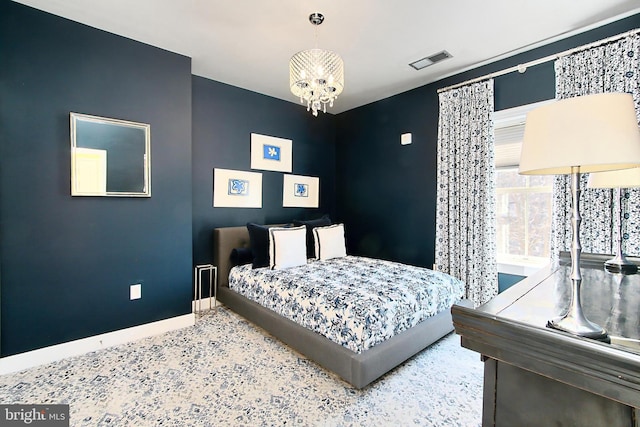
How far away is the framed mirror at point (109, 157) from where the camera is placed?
8.05 feet

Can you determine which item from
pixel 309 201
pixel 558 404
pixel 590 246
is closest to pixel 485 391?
pixel 558 404

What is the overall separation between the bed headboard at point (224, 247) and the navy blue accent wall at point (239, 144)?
0.14 meters

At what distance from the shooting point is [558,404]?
2.52 ft

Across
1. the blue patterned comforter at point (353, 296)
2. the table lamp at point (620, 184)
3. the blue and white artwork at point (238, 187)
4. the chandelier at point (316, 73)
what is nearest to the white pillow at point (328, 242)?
the blue patterned comforter at point (353, 296)

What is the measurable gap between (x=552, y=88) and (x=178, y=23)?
3559mm

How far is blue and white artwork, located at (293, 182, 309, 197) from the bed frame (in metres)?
1.88

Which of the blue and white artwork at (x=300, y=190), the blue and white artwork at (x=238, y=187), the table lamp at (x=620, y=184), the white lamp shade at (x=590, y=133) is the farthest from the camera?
the blue and white artwork at (x=300, y=190)

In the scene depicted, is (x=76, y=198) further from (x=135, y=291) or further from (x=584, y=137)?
(x=584, y=137)

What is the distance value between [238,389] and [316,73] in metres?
2.41

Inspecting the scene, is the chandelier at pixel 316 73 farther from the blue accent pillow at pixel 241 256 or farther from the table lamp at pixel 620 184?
the blue accent pillow at pixel 241 256

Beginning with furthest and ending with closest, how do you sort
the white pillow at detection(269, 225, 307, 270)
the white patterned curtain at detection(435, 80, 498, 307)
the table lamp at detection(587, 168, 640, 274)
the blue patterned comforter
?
the white pillow at detection(269, 225, 307, 270), the white patterned curtain at detection(435, 80, 498, 307), the blue patterned comforter, the table lamp at detection(587, 168, 640, 274)

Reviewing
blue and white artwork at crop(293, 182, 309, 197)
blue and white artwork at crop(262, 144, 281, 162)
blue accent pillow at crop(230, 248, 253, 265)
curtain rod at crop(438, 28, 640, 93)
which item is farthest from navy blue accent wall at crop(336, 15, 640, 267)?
blue accent pillow at crop(230, 248, 253, 265)

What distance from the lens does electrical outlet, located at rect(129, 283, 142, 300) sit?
2.72 m

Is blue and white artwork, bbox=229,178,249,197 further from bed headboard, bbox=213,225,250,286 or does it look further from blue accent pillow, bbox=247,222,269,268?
blue accent pillow, bbox=247,222,269,268
